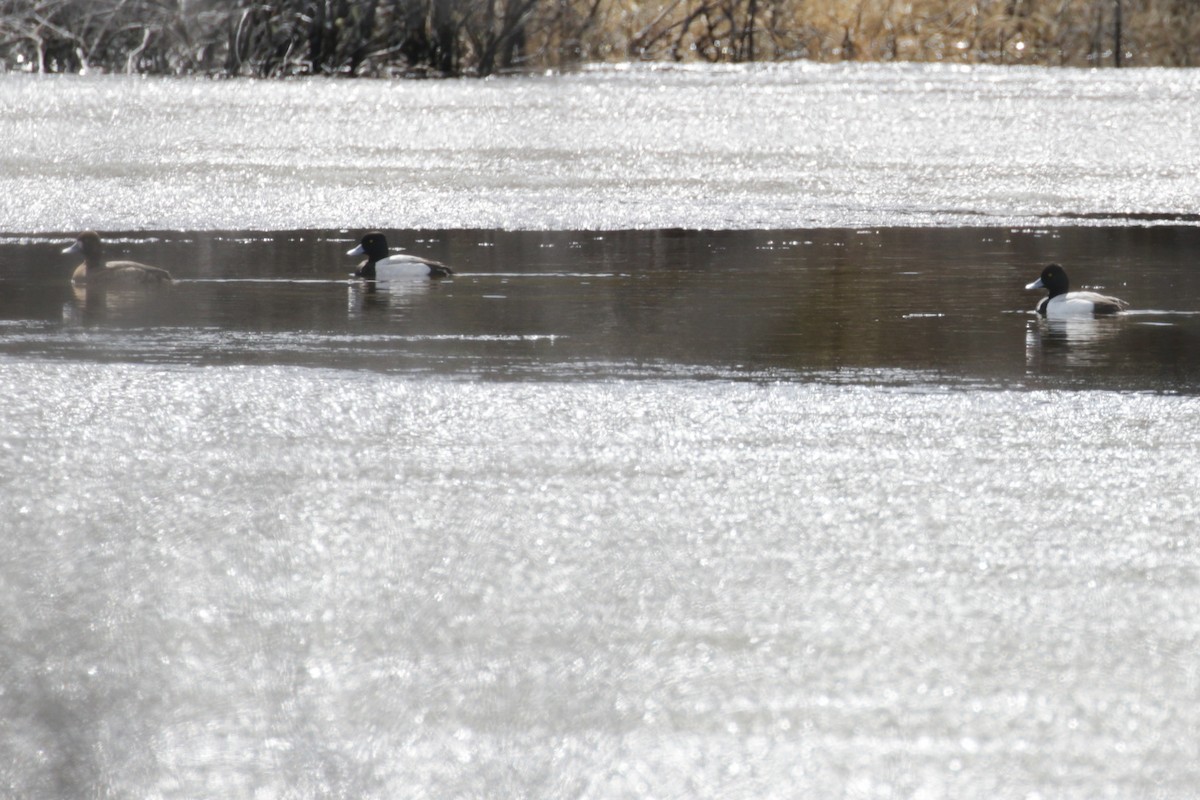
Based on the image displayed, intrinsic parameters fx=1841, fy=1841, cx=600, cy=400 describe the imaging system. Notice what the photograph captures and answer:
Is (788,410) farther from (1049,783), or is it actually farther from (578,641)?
(1049,783)

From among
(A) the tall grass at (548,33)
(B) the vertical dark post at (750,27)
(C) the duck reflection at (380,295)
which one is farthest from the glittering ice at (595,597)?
(B) the vertical dark post at (750,27)

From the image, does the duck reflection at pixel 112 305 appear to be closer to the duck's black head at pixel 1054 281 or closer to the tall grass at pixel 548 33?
the duck's black head at pixel 1054 281

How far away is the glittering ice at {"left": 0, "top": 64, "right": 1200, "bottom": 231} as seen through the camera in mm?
9430

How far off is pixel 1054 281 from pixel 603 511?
132 inches

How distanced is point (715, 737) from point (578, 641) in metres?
0.44

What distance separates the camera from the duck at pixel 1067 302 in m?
6.39

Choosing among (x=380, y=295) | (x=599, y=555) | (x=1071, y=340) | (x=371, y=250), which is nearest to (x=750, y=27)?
(x=371, y=250)

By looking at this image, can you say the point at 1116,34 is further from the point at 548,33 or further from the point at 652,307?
the point at 652,307

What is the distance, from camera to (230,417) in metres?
4.70

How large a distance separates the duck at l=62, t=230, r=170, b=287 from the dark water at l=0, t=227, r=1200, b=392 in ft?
0.38

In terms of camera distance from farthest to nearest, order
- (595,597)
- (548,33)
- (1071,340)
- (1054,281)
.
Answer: (548,33) < (1054,281) < (1071,340) < (595,597)

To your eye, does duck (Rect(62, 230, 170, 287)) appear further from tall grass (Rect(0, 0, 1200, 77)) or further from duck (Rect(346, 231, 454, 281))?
tall grass (Rect(0, 0, 1200, 77))

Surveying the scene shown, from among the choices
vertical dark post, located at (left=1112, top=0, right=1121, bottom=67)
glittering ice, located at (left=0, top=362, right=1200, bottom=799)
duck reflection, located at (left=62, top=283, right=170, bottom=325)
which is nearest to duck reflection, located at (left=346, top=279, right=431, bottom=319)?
duck reflection, located at (left=62, top=283, right=170, bottom=325)

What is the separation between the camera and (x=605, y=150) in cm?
1158
